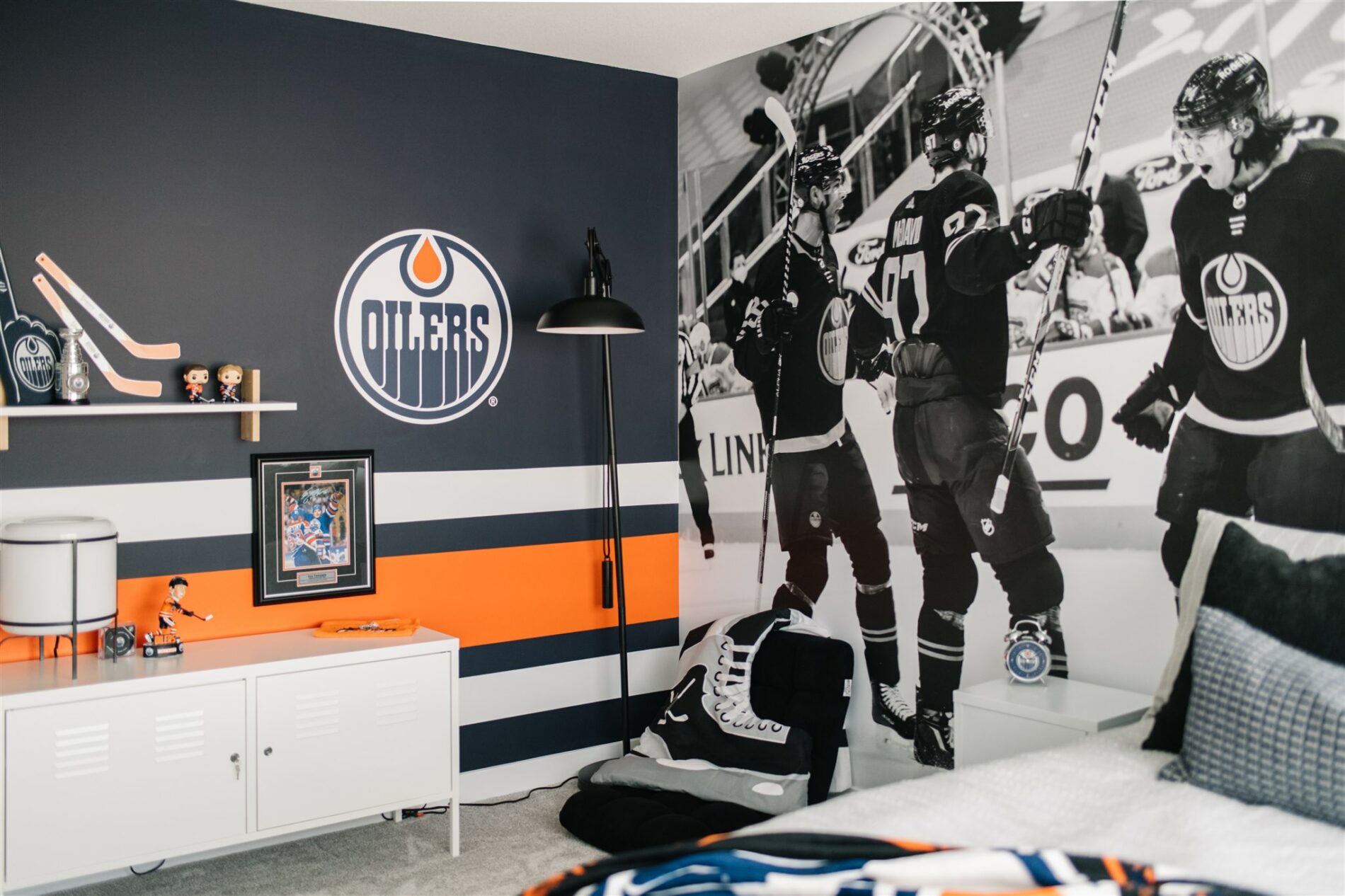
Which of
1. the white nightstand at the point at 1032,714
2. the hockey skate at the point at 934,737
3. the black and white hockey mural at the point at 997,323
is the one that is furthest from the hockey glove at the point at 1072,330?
the hockey skate at the point at 934,737

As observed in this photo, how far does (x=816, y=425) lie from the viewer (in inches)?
153

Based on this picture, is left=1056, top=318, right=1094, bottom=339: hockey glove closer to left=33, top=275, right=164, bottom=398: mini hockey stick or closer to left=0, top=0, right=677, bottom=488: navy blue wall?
left=0, top=0, right=677, bottom=488: navy blue wall

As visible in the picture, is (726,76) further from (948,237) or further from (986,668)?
(986,668)

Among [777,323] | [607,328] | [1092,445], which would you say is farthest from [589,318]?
[1092,445]

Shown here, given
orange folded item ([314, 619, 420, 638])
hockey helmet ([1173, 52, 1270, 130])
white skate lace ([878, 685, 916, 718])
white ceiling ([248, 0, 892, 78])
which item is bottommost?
white skate lace ([878, 685, 916, 718])

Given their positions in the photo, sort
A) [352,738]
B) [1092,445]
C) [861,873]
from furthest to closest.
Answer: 1. [352,738]
2. [1092,445]
3. [861,873]

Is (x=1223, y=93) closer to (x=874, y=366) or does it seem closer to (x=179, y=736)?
(x=874, y=366)

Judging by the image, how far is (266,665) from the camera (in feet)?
9.89

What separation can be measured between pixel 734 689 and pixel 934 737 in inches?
27.7

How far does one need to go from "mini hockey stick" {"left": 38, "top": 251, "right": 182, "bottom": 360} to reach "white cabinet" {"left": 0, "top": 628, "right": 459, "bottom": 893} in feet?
2.95

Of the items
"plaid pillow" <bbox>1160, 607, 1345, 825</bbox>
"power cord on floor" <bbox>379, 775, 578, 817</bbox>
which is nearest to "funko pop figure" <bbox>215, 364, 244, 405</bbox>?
"power cord on floor" <bbox>379, 775, 578, 817</bbox>

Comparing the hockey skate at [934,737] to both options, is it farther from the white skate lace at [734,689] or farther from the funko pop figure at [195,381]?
the funko pop figure at [195,381]

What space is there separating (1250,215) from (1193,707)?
1251 millimetres

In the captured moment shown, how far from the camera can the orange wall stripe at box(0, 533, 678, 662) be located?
330 centimetres
